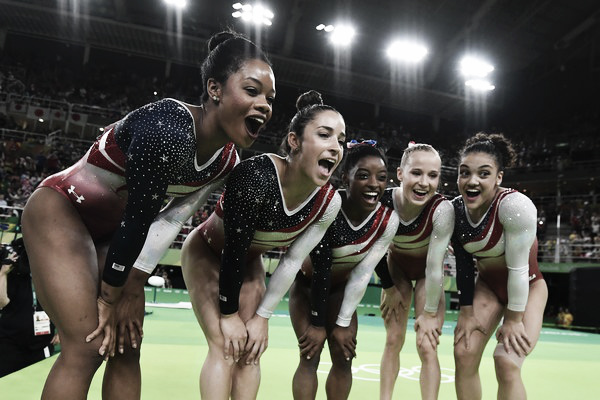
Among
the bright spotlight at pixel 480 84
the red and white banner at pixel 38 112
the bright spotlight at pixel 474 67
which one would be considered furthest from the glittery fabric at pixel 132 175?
the bright spotlight at pixel 480 84

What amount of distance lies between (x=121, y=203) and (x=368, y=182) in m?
1.68

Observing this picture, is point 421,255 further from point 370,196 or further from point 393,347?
point 370,196

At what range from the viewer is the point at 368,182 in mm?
3408

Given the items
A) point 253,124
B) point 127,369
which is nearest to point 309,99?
point 253,124

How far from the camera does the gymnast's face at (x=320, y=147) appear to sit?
2789mm

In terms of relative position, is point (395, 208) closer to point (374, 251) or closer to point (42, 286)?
point (374, 251)

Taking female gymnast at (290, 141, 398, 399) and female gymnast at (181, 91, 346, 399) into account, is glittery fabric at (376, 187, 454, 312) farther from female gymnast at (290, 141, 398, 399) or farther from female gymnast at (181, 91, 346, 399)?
female gymnast at (181, 91, 346, 399)

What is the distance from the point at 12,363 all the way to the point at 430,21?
20.5m

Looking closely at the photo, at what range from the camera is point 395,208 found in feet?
13.0

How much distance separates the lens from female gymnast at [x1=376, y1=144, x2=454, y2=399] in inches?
144

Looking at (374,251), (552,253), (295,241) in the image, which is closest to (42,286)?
(295,241)

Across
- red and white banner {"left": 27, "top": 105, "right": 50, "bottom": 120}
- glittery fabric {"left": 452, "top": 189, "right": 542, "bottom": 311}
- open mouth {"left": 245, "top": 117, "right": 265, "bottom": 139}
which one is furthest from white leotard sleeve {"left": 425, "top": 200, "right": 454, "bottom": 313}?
red and white banner {"left": 27, "top": 105, "right": 50, "bottom": 120}

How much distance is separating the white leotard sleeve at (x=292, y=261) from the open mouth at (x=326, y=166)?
0.84ft

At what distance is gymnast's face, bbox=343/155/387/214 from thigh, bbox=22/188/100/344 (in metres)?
1.82
